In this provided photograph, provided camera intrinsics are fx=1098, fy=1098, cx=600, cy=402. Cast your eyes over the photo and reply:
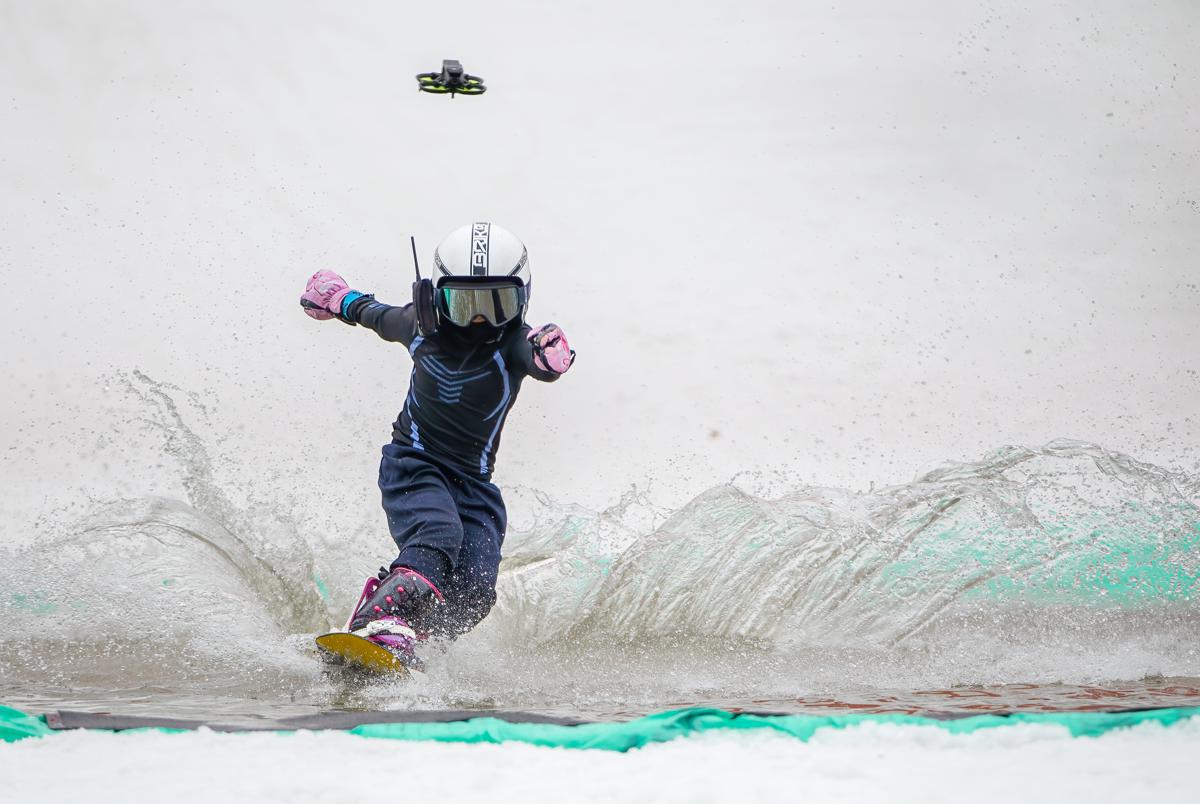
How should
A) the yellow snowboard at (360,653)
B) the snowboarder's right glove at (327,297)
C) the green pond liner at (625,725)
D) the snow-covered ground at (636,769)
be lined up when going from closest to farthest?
1. the snow-covered ground at (636,769)
2. the green pond liner at (625,725)
3. the yellow snowboard at (360,653)
4. the snowboarder's right glove at (327,297)

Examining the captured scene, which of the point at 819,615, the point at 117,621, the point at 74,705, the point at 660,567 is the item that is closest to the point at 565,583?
the point at 660,567

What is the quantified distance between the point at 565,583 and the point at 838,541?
85cm

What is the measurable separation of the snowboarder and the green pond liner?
0.79m

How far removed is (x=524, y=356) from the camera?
2588 mm

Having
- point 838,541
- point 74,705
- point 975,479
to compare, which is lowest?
point 74,705

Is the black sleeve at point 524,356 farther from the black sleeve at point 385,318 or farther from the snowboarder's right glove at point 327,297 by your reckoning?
the snowboarder's right glove at point 327,297

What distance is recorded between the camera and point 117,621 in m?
2.93

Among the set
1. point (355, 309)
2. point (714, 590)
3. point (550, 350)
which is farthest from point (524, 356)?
point (714, 590)

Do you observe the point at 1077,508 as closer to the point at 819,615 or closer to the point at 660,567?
the point at 819,615

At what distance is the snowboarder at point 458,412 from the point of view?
2488mm

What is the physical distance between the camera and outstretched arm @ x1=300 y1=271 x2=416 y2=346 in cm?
277

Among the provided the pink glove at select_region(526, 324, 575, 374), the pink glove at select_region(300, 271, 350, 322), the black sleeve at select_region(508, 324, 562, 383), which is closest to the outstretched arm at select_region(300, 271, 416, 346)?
the pink glove at select_region(300, 271, 350, 322)

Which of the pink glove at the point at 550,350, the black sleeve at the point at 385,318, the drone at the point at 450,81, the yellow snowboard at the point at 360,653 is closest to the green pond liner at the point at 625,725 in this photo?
the yellow snowboard at the point at 360,653

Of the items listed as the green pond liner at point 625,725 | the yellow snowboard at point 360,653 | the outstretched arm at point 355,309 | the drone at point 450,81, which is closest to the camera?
the green pond liner at point 625,725
